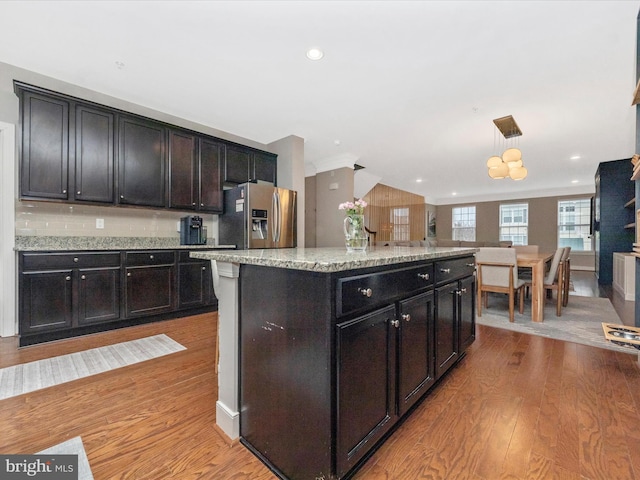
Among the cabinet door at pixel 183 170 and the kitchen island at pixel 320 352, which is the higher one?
the cabinet door at pixel 183 170

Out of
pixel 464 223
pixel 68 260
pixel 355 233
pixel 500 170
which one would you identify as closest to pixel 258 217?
pixel 68 260

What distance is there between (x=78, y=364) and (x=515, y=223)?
12.2 meters

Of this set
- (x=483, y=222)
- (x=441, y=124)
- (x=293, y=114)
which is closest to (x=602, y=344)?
(x=441, y=124)

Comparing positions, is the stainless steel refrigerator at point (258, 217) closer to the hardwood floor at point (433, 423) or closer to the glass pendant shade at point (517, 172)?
the hardwood floor at point (433, 423)

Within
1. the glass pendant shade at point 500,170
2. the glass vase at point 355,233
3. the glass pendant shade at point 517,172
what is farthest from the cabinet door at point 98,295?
the glass pendant shade at point 517,172

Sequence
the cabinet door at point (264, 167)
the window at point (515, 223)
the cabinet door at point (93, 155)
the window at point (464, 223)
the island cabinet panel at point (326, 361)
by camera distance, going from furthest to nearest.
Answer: the window at point (464, 223), the window at point (515, 223), the cabinet door at point (264, 167), the cabinet door at point (93, 155), the island cabinet panel at point (326, 361)

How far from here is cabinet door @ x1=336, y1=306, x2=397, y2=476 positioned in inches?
40.7

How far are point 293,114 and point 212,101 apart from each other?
0.99 m

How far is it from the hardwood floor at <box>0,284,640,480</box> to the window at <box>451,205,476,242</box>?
969 centimetres

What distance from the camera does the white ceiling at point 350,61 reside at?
208 cm

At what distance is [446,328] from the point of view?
189 centimetres

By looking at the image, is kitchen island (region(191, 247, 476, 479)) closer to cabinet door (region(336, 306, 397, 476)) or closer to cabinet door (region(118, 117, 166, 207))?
cabinet door (region(336, 306, 397, 476))

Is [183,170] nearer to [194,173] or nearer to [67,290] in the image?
[194,173]

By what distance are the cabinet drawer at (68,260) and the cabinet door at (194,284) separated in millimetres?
708
